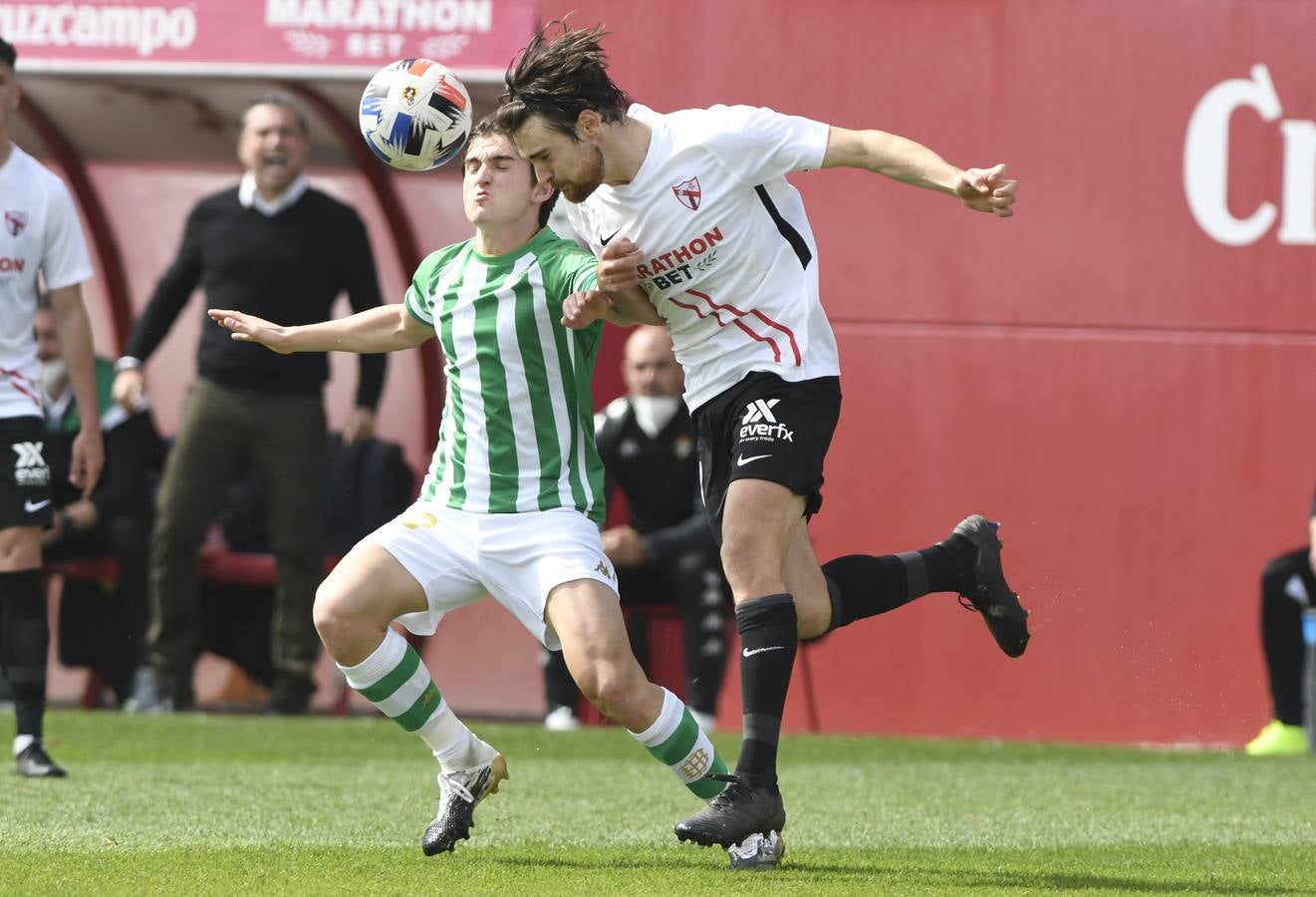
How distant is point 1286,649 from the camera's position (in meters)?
8.62

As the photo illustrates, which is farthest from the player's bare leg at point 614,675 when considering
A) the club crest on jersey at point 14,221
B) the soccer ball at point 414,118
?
the club crest on jersey at point 14,221

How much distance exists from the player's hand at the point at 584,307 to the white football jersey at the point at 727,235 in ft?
1.03

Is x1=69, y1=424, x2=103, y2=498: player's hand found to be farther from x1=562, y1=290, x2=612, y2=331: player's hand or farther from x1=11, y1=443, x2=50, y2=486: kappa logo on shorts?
x1=562, y1=290, x2=612, y2=331: player's hand

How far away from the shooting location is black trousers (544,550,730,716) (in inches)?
342

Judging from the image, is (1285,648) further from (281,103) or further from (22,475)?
(22,475)

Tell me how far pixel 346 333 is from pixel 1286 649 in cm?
509

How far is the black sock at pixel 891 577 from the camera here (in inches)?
212

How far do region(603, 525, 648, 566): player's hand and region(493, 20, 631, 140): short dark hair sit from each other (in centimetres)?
396

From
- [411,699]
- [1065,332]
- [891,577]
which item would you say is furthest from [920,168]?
[1065,332]

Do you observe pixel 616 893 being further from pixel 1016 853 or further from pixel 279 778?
pixel 279 778

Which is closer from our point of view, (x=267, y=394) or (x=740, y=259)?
(x=740, y=259)

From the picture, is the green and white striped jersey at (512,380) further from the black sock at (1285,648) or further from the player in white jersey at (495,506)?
the black sock at (1285,648)

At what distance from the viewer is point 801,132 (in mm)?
4949

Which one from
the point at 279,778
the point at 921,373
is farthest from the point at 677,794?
the point at 921,373
